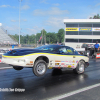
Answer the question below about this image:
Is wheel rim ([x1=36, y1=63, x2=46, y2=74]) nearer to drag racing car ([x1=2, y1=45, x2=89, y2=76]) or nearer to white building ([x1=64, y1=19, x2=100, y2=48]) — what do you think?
drag racing car ([x1=2, y1=45, x2=89, y2=76])

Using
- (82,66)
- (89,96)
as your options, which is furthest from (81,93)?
(82,66)

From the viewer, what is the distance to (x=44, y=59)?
21.3ft

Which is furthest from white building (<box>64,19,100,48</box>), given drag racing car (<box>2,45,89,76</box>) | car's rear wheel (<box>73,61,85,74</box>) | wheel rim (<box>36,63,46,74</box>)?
wheel rim (<box>36,63,46,74</box>)

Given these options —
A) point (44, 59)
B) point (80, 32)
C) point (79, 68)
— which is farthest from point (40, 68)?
point (80, 32)

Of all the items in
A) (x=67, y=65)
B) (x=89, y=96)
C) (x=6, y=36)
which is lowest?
(x=89, y=96)

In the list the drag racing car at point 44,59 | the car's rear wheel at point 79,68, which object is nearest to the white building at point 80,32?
the car's rear wheel at point 79,68

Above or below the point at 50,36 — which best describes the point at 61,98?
below

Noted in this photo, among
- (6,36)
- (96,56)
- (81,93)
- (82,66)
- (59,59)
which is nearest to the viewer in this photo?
(81,93)

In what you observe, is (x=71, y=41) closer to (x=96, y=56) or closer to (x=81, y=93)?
(x=96, y=56)

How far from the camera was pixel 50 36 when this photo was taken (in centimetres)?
15162

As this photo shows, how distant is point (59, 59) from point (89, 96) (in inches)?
108

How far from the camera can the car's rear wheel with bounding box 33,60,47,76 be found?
6020 millimetres

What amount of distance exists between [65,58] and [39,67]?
1.60 metres

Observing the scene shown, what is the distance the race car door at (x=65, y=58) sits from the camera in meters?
6.82
